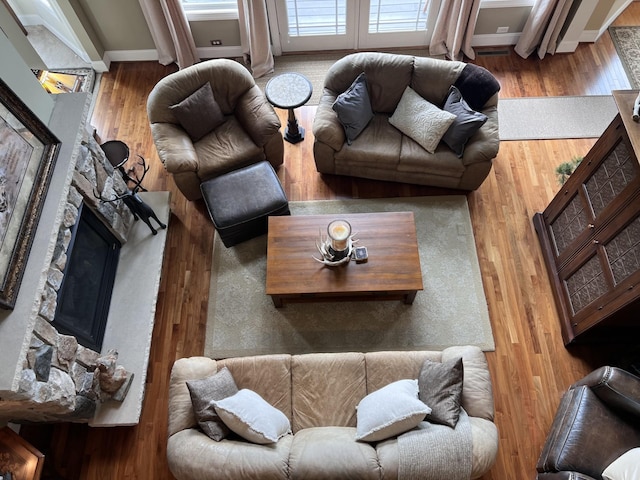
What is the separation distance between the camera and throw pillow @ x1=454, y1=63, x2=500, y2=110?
11.3 feet

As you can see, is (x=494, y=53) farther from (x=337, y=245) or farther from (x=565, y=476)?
(x=565, y=476)

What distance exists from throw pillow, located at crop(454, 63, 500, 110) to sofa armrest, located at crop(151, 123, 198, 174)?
7.25 feet

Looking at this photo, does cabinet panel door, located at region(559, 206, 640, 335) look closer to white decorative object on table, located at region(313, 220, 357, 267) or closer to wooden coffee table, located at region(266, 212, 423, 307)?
wooden coffee table, located at region(266, 212, 423, 307)

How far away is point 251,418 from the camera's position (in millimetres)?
2371

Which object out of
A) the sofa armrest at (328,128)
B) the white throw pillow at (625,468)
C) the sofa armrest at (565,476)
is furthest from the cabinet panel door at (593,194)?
the sofa armrest at (328,128)

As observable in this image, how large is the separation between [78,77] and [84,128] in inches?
82.1

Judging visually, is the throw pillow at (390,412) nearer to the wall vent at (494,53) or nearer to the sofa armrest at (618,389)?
the sofa armrest at (618,389)

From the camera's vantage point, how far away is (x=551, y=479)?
2.32 metres

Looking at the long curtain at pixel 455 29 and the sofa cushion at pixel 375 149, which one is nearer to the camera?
the sofa cushion at pixel 375 149

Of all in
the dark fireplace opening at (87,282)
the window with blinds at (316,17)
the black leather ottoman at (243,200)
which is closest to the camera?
the dark fireplace opening at (87,282)

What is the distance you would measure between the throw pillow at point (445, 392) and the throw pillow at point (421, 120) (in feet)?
5.89

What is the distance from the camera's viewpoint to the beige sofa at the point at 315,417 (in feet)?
7.23

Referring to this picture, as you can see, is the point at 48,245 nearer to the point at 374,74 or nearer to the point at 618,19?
the point at 374,74

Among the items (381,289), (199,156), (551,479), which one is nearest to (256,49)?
(199,156)
